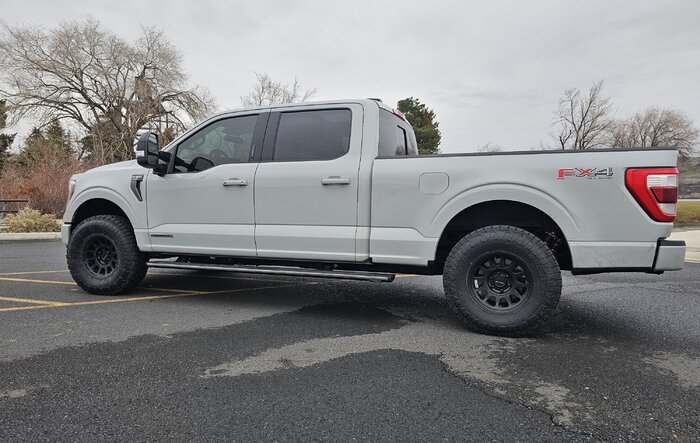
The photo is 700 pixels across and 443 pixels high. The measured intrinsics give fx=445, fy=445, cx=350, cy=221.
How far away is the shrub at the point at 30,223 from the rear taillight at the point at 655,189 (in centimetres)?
1438

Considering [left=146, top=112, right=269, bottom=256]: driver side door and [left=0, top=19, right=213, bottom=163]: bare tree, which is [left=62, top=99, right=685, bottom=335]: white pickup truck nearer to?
[left=146, top=112, right=269, bottom=256]: driver side door

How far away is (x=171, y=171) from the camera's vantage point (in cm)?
483

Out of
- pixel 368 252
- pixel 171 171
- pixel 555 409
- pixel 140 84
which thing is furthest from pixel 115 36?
pixel 555 409

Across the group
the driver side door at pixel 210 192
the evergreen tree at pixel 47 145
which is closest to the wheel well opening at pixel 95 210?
the driver side door at pixel 210 192

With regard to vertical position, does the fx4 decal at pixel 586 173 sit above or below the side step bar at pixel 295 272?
above

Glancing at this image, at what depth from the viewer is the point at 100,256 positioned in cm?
523

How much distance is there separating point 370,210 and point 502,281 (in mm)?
1290

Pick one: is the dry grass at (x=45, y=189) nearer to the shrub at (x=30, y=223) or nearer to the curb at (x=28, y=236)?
the shrub at (x=30, y=223)

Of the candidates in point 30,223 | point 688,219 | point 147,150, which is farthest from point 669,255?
point 688,219

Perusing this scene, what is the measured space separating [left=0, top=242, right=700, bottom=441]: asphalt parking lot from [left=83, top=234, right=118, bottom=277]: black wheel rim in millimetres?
361

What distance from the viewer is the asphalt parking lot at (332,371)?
222 centimetres

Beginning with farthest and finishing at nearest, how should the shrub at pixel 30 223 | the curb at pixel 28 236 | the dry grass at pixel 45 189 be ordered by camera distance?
1. the dry grass at pixel 45 189
2. the shrub at pixel 30 223
3. the curb at pixel 28 236

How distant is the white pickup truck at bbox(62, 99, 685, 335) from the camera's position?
343cm

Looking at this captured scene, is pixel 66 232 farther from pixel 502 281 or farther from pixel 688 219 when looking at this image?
pixel 688 219
